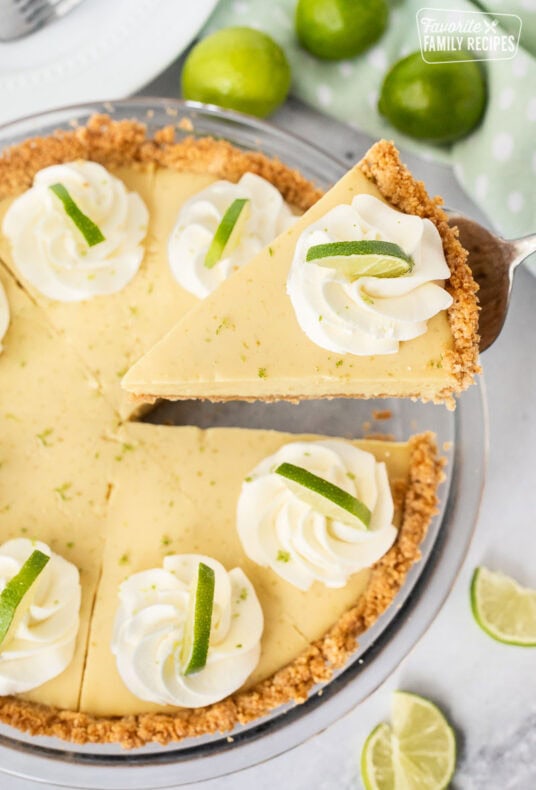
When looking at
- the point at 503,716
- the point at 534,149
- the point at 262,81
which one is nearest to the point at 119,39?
the point at 262,81

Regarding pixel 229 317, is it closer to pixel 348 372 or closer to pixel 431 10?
pixel 348 372

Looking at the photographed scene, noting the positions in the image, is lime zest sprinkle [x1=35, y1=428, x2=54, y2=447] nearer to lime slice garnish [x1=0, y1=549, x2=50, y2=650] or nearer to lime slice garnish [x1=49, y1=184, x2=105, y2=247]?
lime slice garnish [x1=0, y1=549, x2=50, y2=650]

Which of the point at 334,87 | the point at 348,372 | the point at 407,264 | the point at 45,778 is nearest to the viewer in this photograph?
the point at 407,264

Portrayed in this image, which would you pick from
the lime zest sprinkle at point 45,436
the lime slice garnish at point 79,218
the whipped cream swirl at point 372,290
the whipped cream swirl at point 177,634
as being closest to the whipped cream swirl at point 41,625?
the whipped cream swirl at point 177,634

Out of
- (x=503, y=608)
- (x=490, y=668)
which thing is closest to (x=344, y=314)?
(x=503, y=608)

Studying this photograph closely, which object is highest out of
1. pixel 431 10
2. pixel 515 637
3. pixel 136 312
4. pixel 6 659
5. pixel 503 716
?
pixel 431 10
